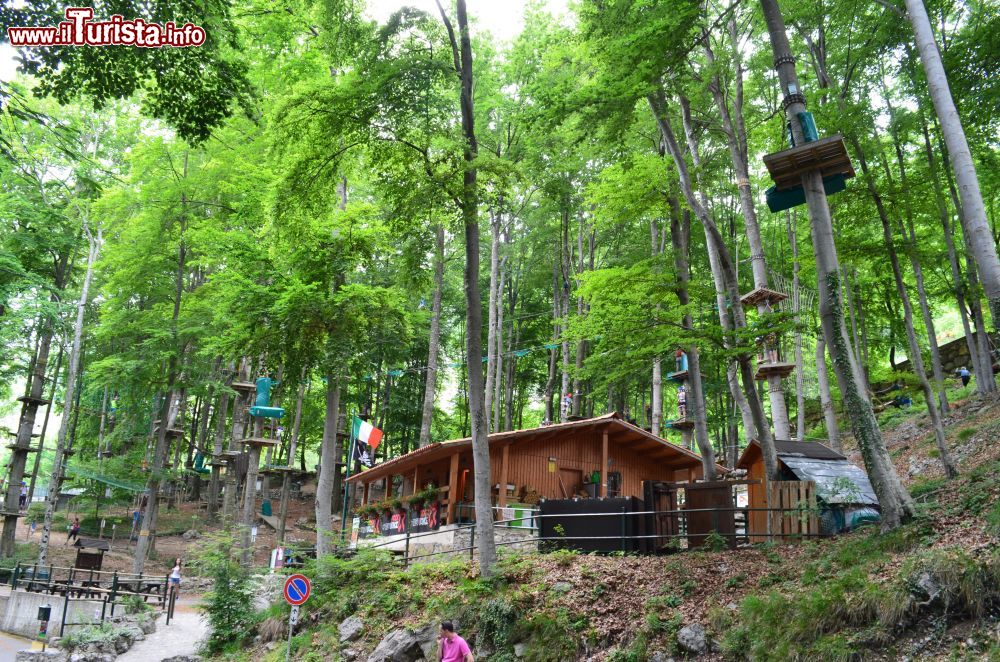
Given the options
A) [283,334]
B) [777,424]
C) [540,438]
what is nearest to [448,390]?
[540,438]

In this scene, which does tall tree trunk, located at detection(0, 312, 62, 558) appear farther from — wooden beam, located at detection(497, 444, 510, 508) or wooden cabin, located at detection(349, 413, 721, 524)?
wooden beam, located at detection(497, 444, 510, 508)

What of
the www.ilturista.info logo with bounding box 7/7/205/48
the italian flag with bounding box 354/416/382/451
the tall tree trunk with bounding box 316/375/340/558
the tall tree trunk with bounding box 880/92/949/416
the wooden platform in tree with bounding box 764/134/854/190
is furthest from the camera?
the italian flag with bounding box 354/416/382/451

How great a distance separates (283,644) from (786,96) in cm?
1356

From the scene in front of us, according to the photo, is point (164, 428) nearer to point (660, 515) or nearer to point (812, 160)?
point (660, 515)

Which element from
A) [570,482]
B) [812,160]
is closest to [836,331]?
[812,160]

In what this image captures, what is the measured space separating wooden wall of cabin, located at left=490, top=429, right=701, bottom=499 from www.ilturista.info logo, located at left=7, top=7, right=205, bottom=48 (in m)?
13.4

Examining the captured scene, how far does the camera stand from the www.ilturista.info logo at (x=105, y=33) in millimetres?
7372

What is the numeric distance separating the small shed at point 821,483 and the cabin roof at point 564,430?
5647mm

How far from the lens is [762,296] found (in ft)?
46.9

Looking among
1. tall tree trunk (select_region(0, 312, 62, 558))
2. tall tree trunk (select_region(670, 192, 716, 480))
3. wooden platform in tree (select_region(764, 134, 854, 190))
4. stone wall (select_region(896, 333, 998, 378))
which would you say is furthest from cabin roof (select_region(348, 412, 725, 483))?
tall tree trunk (select_region(0, 312, 62, 558))

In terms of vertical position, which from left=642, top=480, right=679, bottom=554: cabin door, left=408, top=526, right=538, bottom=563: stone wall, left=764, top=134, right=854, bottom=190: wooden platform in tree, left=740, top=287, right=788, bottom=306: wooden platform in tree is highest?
left=764, top=134, right=854, bottom=190: wooden platform in tree

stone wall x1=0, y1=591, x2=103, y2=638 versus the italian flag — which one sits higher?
the italian flag

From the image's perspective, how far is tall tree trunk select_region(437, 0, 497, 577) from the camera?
11.2 metres

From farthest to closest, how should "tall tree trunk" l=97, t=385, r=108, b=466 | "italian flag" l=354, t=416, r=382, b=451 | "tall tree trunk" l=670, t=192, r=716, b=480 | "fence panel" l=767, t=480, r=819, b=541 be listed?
"tall tree trunk" l=97, t=385, r=108, b=466 < "italian flag" l=354, t=416, r=382, b=451 < "tall tree trunk" l=670, t=192, r=716, b=480 < "fence panel" l=767, t=480, r=819, b=541
